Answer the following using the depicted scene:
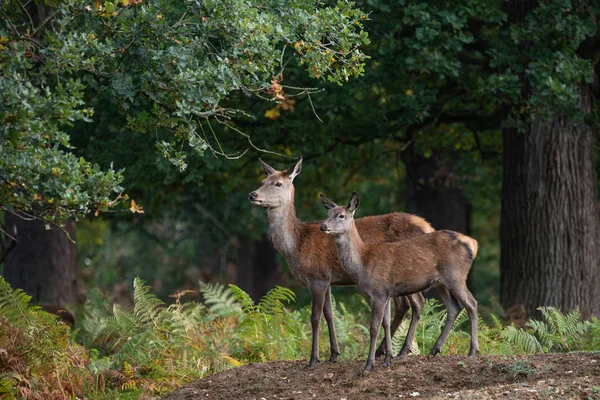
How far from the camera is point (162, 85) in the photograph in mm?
8484

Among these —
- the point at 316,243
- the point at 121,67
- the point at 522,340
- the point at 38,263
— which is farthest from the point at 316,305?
the point at 38,263

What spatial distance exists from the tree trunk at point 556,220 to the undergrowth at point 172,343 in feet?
3.03

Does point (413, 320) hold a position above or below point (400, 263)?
below

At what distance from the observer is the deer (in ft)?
30.7

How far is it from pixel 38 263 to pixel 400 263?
8.22 metres

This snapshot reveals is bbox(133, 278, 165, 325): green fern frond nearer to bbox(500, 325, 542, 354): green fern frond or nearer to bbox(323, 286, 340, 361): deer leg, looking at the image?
bbox(323, 286, 340, 361): deer leg

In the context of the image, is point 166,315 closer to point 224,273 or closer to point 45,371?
point 45,371

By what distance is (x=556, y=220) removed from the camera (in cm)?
1327

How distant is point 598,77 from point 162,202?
26.9ft

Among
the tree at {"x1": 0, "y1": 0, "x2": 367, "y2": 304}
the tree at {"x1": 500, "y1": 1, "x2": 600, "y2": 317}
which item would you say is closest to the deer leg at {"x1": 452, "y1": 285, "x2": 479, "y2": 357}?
the tree at {"x1": 0, "y1": 0, "x2": 367, "y2": 304}

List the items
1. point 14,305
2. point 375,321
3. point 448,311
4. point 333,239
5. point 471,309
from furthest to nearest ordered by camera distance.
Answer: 1. point 14,305
2. point 333,239
3. point 448,311
4. point 471,309
5. point 375,321

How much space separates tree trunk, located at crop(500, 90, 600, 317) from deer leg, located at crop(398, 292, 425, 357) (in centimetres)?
410

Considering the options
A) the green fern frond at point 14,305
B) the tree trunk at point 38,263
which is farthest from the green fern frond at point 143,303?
the tree trunk at point 38,263

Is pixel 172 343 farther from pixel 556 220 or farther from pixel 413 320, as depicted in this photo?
pixel 556 220
